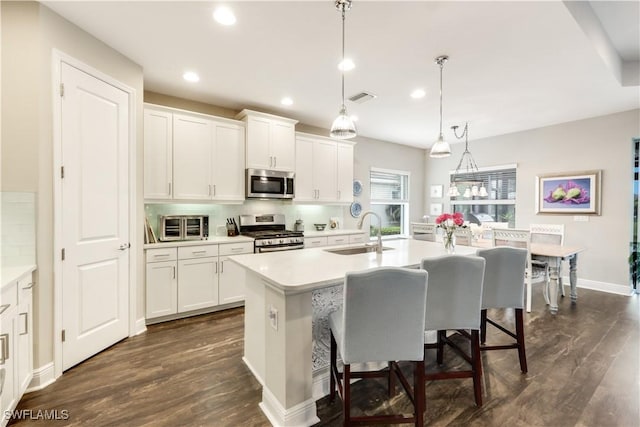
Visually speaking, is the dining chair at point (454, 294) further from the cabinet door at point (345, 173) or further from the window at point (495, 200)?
the window at point (495, 200)

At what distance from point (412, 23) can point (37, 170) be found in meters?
3.09

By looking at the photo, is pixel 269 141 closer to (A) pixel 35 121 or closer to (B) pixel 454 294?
(A) pixel 35 121

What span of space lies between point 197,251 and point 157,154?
1.27 m

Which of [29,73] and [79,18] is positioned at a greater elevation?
[79,18]

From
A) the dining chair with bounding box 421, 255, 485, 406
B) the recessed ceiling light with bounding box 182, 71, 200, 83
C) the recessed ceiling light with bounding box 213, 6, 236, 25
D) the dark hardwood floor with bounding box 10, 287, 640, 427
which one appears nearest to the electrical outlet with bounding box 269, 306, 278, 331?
the dark hardwood floor with bounding box 10, 287, 640, 427

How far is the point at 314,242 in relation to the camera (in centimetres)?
443

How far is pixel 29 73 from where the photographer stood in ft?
6.70

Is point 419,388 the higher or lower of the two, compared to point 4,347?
lower

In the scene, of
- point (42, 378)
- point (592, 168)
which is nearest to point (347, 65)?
point (42, 378)

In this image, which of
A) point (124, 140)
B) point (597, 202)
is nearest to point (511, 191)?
point (597, 202)

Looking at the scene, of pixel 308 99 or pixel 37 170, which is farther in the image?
pixel 308 99

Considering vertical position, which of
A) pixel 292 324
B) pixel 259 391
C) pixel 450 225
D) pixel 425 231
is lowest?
pixel 259 391

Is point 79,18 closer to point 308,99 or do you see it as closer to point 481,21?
point 308,99

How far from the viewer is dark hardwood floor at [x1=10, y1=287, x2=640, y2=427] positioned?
5.82ft
